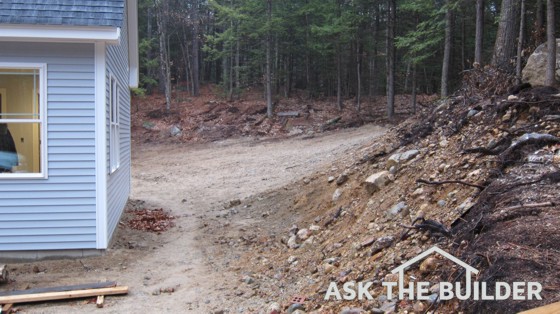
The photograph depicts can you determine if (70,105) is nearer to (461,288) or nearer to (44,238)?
(44,238)

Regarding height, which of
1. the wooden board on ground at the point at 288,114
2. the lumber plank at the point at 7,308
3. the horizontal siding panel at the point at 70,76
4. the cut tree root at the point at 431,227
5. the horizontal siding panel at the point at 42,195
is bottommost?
the lumber plank at the point at 7,308

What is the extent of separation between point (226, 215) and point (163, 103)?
2277cm

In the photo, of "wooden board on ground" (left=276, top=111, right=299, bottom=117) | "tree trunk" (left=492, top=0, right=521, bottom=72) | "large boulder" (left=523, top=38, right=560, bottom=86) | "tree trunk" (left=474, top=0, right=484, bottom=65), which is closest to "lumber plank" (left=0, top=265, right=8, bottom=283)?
"large boulder" (left=523, top=38, right=560, bottom=86)

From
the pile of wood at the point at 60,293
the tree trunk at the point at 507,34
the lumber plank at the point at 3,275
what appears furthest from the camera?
the tree trunk at the point at 507,34

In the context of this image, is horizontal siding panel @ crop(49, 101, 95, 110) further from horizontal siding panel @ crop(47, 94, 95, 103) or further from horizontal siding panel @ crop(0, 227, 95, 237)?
horizontal siding panel @ crop(0, 227, 95, 237)

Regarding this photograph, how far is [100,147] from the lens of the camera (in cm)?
714

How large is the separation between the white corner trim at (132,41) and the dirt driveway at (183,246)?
377 cm

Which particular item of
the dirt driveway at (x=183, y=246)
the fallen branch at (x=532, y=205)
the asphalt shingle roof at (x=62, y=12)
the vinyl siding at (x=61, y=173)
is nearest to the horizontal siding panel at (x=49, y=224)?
the vinyl siding at (x=61, y=173)

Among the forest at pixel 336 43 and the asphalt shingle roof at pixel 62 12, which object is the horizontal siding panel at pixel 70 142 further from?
the forest at pixel 336 43

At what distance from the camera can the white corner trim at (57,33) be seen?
6.68m

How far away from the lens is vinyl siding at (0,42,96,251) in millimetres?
6961

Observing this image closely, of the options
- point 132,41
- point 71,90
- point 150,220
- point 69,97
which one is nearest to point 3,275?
point 69,97

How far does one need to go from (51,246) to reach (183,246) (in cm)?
228

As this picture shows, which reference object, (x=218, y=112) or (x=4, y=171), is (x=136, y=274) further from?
(x=218, y=112)
